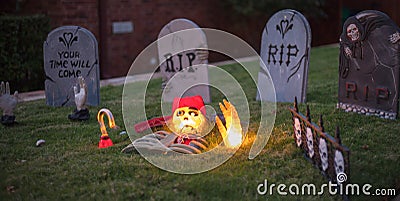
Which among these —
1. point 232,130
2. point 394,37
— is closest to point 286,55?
point 394,37

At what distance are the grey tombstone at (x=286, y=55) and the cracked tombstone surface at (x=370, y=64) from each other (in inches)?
24.6

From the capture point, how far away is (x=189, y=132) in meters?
5.39

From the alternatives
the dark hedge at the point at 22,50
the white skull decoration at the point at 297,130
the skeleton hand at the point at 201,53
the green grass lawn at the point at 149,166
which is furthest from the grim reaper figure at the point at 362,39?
the dark hedge at the point at 22,50

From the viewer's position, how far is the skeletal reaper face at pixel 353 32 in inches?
255

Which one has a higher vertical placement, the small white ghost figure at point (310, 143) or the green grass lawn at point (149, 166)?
the small white ghost figure at point (310, 143)

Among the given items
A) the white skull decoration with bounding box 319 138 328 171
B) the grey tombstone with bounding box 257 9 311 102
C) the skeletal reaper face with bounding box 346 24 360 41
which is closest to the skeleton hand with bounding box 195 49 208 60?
the grey tombstone with bounding box 257 9 311 102

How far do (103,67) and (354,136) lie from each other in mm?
6688

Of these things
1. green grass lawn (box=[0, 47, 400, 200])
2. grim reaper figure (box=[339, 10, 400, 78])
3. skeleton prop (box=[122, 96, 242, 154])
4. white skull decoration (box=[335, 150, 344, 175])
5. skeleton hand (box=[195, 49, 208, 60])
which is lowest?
green grass lawn (box=[0, 47, 400, 200])

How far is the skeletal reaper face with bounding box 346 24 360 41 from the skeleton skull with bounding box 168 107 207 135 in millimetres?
2214

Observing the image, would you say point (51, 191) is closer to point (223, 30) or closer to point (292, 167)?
point (292, 167)

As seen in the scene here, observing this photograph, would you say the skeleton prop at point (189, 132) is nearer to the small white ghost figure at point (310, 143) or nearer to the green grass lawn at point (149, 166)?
the green grass lawn at point (149, 166)

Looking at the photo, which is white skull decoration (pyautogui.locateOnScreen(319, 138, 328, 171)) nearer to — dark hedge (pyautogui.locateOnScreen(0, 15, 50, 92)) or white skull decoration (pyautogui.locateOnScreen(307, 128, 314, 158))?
white skull decoration (pyautogui.locateOnScreen(307, 128, 314, 158))

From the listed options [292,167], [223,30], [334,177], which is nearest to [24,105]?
[292,167]

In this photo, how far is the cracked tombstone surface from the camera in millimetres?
6203
